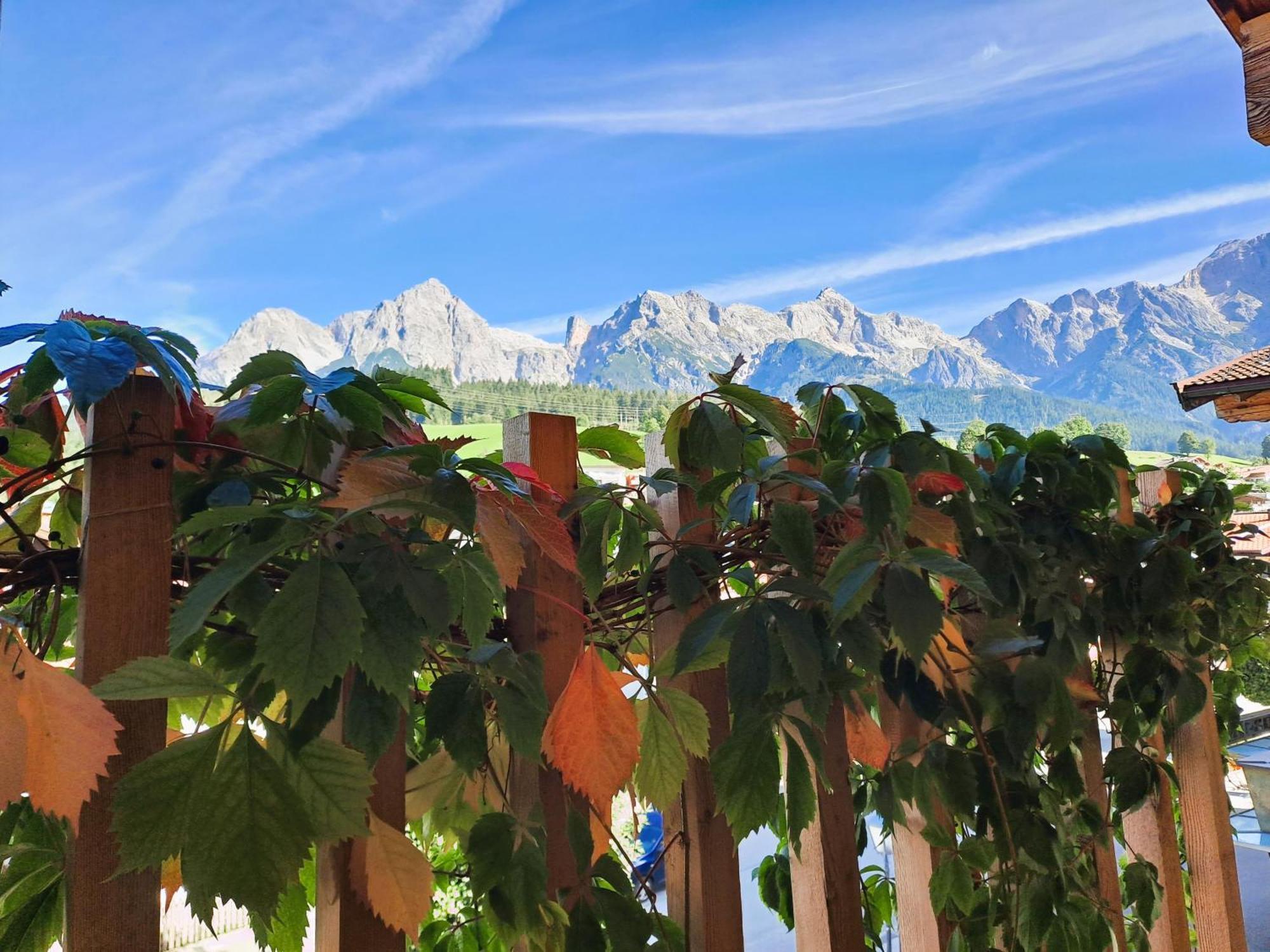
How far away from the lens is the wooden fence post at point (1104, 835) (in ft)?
3.31

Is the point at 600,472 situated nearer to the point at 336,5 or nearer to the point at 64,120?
the point at 336,5

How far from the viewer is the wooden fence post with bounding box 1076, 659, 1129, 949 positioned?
1.01m

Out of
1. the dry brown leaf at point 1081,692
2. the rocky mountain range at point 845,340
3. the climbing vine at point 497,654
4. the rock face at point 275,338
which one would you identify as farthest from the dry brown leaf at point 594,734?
the rock face at point 275,338

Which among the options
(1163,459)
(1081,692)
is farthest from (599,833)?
(1163,459)

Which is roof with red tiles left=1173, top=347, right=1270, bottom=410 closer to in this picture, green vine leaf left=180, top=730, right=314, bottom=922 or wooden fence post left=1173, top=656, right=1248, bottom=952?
wooden fence post left=1173, top=656, right=1248, bottom=952

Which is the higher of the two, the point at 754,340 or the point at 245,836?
the point at 754,340

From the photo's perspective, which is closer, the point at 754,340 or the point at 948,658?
the point at 948,658

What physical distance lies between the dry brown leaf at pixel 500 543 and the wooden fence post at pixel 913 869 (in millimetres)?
489

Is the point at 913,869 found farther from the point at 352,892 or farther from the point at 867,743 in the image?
the point at 352,892

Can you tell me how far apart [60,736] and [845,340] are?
86747 mm

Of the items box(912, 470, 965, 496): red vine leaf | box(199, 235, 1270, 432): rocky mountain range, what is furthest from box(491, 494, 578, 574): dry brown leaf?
box(199, 235, 1270, 432): rocky mountain range

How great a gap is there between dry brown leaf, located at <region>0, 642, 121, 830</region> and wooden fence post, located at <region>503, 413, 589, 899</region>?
25cm

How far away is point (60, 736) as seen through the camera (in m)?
0.32

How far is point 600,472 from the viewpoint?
0.75 meters
